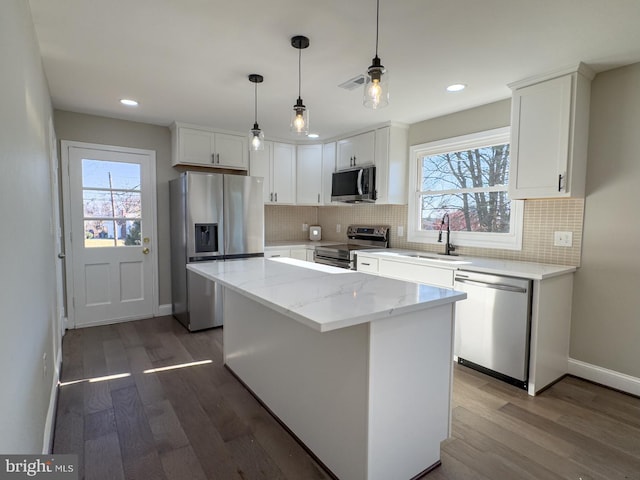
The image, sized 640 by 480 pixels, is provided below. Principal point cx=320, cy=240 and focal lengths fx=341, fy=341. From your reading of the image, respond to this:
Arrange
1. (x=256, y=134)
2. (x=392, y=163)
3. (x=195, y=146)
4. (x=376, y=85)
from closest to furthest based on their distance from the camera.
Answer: (x=376, y=85)
(x=256, y=134)
(x=392, y=163)
(x=195, y=146)

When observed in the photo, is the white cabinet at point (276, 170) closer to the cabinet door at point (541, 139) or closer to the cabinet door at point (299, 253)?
the cabinet door at point (299, 253)

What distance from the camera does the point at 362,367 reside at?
1.44 metres

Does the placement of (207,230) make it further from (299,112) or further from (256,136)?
(299,112)

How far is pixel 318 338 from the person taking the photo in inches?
67.9

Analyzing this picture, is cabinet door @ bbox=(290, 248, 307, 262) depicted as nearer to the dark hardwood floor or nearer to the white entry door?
the white entry door

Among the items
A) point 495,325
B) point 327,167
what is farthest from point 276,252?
point 495,325

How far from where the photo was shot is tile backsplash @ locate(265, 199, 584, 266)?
2.69m

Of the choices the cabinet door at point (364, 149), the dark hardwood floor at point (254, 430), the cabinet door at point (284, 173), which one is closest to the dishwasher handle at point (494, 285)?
the dark hardwood floor at point (254, 430)

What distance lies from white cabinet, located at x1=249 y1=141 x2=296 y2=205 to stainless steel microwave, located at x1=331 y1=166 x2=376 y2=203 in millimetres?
647

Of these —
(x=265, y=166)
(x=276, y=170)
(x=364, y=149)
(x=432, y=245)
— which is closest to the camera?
(x=432, y=245)

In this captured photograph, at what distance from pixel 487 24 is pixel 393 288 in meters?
1.53

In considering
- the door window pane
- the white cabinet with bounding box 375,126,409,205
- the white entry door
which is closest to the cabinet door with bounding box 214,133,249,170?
the white entry door

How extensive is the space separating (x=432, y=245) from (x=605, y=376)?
177cm

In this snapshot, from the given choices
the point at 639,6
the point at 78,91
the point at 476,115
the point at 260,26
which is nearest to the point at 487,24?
the point at 639,6
